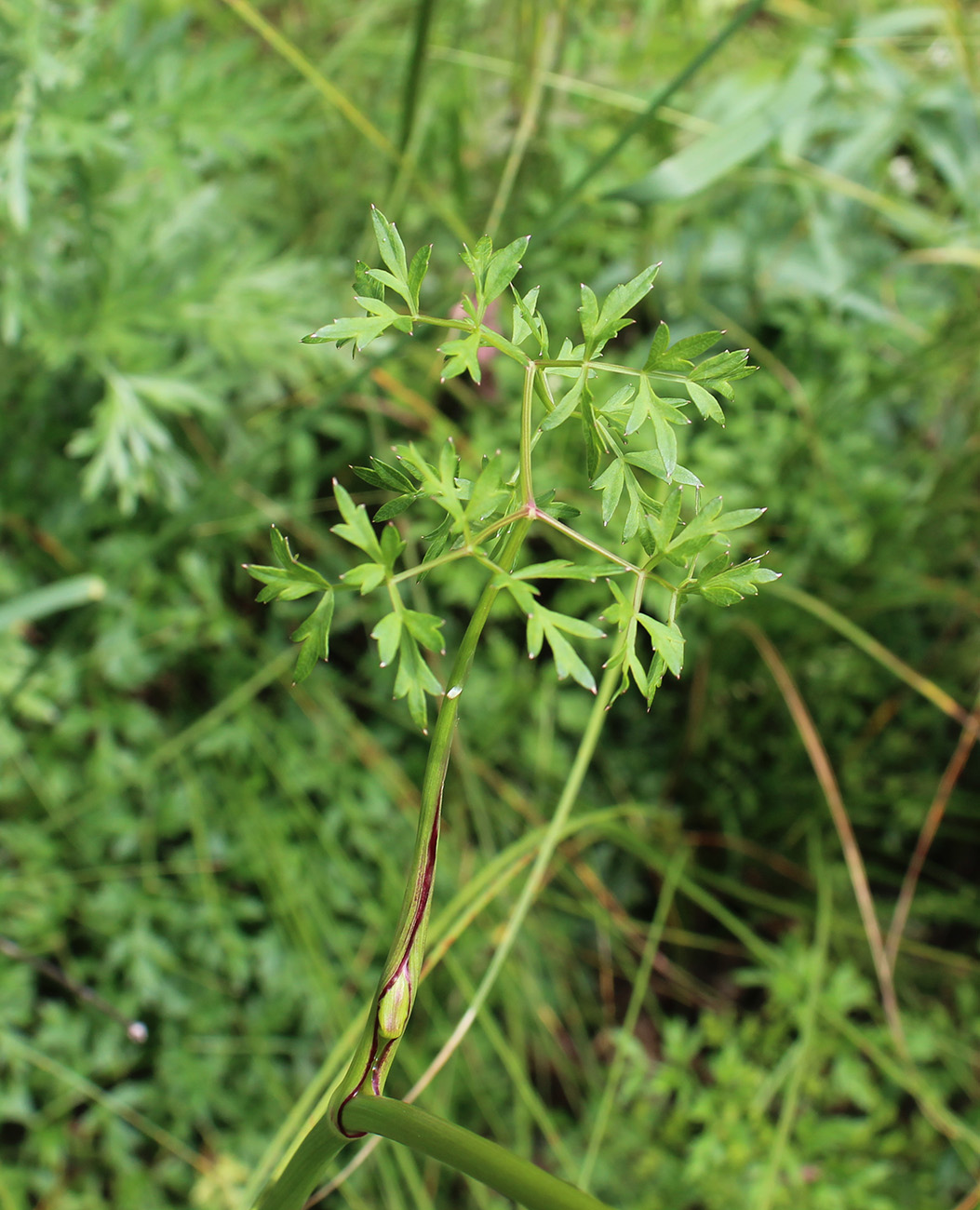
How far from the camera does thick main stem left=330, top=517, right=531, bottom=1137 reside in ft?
1.46

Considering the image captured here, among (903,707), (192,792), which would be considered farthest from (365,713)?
(903,707)

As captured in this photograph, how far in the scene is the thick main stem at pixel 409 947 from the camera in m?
0.44

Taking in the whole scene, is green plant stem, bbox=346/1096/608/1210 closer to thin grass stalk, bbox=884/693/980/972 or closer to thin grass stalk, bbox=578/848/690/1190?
thin grass stalk, bbox=578/848/690/1190

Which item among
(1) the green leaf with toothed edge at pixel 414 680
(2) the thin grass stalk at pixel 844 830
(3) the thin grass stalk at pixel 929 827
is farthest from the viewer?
(3) the thin grass stalk at pixel 929 827

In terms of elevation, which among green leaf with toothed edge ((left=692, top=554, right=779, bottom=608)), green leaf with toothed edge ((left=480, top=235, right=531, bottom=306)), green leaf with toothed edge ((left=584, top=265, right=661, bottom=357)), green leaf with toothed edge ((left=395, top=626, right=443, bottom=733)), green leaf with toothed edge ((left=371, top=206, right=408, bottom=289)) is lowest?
green leaf with toothed edge ((left=692, top=554, right=779, bottom=608))

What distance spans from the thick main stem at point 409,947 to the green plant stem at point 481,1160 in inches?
1.3

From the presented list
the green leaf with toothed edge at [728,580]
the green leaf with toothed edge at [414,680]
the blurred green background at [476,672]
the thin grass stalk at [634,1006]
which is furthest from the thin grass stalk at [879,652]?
the green leaf with toothed edge at [414,680]

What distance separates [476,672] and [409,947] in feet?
3.69

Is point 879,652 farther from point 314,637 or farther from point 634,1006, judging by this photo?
point 314,637

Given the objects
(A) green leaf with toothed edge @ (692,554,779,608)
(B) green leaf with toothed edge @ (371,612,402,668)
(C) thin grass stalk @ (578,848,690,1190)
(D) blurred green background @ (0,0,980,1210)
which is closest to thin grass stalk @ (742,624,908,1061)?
(D) blurred green background @ (0,0,980,1210)

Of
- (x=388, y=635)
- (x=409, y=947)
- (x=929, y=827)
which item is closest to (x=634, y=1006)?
(x=929, y=827)

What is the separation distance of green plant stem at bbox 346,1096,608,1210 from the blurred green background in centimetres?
89

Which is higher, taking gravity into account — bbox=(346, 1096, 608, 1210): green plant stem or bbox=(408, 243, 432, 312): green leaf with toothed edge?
bbox=(408, 243, 432, 312): green leaf with toothed edge

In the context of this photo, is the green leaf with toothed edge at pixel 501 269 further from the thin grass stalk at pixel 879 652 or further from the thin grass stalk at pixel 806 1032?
the thin grass stalk at pixel 806 1032
